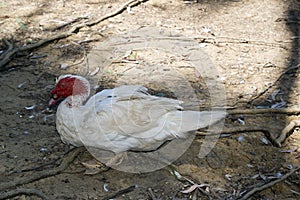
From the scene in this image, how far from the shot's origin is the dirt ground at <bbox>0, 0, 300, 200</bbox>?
327 centimetres

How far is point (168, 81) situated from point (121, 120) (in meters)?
1.46

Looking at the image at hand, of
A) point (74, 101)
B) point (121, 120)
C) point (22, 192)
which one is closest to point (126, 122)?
point (121, 120)

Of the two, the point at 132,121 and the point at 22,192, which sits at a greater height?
the point at 132,121

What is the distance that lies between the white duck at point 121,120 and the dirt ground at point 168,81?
0.76 ft

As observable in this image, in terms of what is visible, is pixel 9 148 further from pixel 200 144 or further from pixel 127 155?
pixel 200 144

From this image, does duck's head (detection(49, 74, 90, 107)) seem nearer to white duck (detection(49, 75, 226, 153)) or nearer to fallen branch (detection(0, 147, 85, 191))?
white duck (detection(49, 75, 226, 153))

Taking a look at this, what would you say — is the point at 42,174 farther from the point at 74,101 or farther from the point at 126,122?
the point at 126,122

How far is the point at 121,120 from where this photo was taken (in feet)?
10.8

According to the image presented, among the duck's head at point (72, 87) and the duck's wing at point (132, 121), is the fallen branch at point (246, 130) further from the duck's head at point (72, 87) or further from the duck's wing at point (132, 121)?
the duck's head at point (72, 87)

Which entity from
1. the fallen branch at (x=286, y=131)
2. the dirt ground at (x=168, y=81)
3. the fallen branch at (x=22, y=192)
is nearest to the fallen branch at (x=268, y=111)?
the dirt ground at (x=168, y=81)

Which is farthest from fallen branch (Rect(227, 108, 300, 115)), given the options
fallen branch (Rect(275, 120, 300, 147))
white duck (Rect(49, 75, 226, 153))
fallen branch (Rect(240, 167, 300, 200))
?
fallen branch (Rect(240, 167, 300, 200))

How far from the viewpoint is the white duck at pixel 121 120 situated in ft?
10.8

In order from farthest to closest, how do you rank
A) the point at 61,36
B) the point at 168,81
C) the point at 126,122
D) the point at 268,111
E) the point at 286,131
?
the point at 61,36, the point at 168,81, the point at 268,111, the point at 286,131, the point at 126,122

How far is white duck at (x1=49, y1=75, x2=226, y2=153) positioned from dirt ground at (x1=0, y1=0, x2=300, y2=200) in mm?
231
